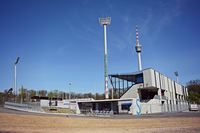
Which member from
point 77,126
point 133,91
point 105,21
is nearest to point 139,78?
point 133,91

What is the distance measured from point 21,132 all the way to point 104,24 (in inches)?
3064

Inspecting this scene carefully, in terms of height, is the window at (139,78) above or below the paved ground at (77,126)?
above

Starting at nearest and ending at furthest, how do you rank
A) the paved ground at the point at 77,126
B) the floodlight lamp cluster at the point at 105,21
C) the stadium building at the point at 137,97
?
the paved ground at the point at 77,126 → the stadium building at the point at 137,97 → the floodlight lamp cluster at the point at 105,21

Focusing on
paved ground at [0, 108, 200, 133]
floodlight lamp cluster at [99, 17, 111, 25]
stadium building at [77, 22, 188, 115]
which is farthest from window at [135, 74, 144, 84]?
paved ground at [0, 108, 200, 133]

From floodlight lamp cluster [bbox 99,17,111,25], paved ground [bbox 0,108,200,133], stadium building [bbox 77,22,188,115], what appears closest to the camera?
paved ground [bbox 0,108,200,133]

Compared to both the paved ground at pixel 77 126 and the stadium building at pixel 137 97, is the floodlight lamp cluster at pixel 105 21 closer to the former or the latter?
the stadium building at pixel 137 97

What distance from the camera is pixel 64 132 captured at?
17.2 meters

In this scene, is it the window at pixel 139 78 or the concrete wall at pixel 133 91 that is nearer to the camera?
the concrete wall at pixel 133 91

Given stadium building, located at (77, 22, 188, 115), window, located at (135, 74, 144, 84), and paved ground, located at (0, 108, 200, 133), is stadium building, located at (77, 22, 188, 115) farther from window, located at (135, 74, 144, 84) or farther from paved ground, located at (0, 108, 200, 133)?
paved ground, located at (0, 108, 200, 133)

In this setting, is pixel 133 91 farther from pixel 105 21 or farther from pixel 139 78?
pixel 105 21

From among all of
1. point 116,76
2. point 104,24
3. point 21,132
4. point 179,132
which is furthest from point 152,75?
point 21,132

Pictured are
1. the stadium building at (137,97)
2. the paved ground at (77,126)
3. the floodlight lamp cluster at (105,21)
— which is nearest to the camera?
the paved ground at (77,126)

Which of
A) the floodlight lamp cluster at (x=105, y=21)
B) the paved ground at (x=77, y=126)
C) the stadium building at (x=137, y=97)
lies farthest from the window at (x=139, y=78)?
the paved ground at (x=77, y=126)

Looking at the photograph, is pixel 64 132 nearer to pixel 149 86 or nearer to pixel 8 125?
pixel 8 125
